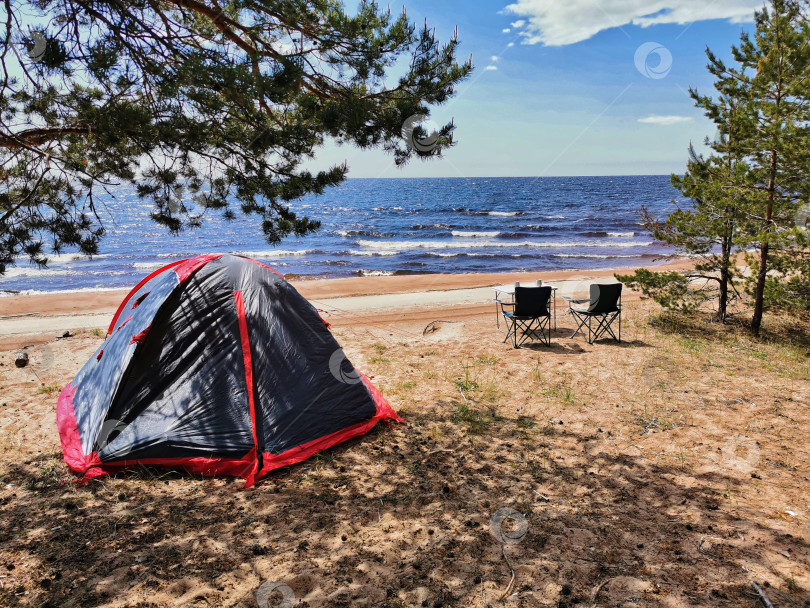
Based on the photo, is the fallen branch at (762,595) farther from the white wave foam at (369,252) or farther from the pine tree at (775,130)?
the white wave foam at (369,252)

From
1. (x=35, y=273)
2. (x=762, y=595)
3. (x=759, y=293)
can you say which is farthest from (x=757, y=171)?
(x=35, y=273)

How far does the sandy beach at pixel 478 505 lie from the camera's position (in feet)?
9.98

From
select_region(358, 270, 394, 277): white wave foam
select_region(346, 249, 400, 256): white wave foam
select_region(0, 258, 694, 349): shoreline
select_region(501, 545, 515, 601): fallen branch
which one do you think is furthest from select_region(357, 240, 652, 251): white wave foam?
select_region(501, 545, 515, 601): fallen branch

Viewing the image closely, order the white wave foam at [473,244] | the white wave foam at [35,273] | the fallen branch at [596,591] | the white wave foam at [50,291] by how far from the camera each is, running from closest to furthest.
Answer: the fallen branch at [596,591] → the white wave foam at [50,291] → the white wave foam at [35,273] → the white wave foam at [473,244]

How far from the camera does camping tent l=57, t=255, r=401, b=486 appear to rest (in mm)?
4594

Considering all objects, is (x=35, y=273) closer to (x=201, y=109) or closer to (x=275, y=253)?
(x=275, y=253)

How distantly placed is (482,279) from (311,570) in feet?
53.6

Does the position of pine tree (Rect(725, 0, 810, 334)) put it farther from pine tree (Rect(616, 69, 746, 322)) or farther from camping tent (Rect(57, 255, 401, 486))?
camping tent (Rect(57, 255, 401, 486))

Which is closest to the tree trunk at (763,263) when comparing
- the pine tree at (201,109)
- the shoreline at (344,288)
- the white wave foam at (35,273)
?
the pine tree at (201,109)

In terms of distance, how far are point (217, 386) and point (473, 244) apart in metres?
25.9

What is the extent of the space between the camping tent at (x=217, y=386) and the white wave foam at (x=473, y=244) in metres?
22.8

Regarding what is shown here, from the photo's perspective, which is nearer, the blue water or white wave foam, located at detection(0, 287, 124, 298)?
white wave foam, located at detection(0, 287, 124, 298)

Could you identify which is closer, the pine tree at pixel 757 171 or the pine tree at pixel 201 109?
the pine tree at pixel 201 109

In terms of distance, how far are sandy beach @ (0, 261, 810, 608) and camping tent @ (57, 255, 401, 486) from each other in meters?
0.23
